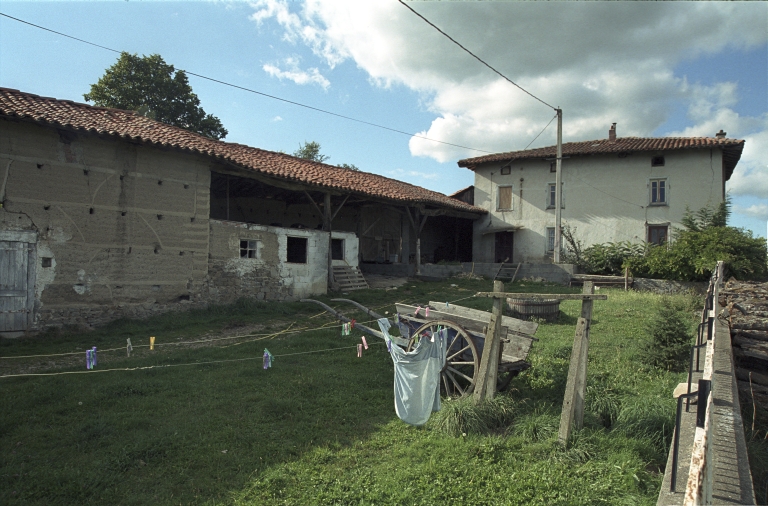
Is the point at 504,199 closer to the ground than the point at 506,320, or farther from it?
farther from it

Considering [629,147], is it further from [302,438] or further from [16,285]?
[16,285]

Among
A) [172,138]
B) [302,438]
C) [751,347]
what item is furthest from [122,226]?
[751,347]

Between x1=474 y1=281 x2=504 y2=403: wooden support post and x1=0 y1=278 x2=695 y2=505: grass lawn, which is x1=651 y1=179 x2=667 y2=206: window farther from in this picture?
x1=474 y1=281 x2=504 y2=403: wooden support post

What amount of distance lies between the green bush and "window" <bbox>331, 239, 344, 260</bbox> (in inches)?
445

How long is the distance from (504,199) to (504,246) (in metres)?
2.57

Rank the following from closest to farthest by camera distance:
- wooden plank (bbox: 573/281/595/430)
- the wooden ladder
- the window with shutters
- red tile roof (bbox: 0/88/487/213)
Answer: wooden plank (bbox: 573/281/595/430) → red tile roof (bbox: 0/88/487/213) → the wooden ladder → the window with shutters

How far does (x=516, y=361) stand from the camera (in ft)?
19.1

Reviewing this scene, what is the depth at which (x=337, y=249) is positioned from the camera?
17.9 metres

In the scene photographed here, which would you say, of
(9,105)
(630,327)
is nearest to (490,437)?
(630,327)

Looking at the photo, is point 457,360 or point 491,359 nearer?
point 491,359

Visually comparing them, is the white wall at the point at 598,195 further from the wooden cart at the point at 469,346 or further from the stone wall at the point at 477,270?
the wooden cart at the point at 469,346

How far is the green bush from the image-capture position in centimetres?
697

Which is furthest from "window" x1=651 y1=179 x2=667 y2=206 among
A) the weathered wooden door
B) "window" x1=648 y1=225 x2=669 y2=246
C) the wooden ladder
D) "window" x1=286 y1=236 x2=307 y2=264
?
the weathered wooden door

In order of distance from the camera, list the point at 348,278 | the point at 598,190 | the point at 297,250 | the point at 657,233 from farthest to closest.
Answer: the point at 598,190
the point at 657,233
the point at 297,250
the point at 348,278
